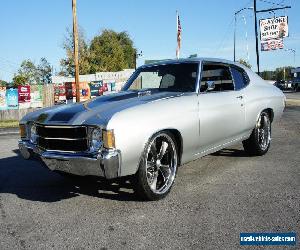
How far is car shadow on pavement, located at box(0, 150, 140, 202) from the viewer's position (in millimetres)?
4884

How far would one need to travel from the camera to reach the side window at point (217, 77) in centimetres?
557

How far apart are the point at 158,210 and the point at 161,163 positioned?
736mm

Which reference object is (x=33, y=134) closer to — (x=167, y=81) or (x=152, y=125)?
(x=152, y=125)

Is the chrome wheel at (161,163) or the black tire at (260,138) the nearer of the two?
the chrome wheel at (161,163)

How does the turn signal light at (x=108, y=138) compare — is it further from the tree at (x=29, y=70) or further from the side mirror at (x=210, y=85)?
the tree at (x=29, y=70)

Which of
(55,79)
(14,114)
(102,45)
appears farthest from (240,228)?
(102,45)

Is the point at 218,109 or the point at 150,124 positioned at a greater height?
the point at 218,109

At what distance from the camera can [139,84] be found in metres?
6.20

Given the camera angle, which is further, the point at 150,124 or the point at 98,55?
the point at 98,55

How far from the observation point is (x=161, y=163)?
4801mm

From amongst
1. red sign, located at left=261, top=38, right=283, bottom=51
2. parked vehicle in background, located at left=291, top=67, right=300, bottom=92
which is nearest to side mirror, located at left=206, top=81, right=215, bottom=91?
red sign, located at left=261, top=38, right=283, bottom=51

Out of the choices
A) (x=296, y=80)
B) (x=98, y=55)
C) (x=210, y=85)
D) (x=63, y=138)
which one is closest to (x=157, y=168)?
(x=63, y=138)

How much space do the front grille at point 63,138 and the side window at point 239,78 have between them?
2.94 meters

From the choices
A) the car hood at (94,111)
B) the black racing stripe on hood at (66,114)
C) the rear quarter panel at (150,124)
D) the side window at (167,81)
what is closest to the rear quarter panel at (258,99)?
the side window at (167,81)
